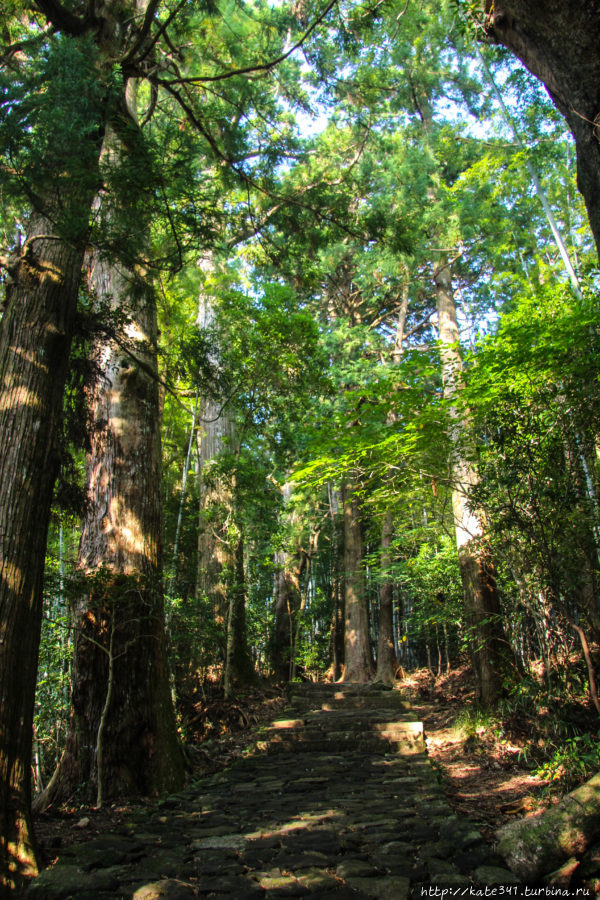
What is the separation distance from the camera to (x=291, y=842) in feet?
9.24

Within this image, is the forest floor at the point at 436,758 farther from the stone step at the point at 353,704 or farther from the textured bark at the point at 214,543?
the textured bark at the point at 214,543

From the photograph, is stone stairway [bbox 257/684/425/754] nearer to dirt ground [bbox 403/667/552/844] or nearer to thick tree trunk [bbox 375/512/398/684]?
dirt ground [bbox 403/667/552/844]

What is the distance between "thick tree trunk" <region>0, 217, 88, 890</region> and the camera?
258cm

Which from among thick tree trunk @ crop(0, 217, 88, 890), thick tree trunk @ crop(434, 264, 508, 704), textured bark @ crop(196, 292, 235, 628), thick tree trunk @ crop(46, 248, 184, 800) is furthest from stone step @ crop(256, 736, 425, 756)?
thick tree trunk @ crop(0, 217, 88, 890)

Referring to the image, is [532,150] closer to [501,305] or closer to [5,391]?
[501,305]

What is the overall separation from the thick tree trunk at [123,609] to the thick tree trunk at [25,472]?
783mm

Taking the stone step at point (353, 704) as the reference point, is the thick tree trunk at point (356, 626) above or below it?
above

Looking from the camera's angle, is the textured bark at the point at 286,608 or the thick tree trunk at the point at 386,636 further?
the textured bark at the point at 286,608

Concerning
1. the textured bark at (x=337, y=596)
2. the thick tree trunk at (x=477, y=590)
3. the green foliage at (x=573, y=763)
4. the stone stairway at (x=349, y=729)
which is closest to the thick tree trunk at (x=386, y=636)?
the textured bark at (x=337, y=596)

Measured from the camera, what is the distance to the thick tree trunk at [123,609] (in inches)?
159

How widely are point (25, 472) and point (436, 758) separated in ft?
17.2

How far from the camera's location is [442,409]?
571 centimetres

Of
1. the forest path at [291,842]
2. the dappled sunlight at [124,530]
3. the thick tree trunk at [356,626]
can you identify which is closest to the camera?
the forest path at [291,842]

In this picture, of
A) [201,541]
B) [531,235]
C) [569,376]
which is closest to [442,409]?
[569,376]
